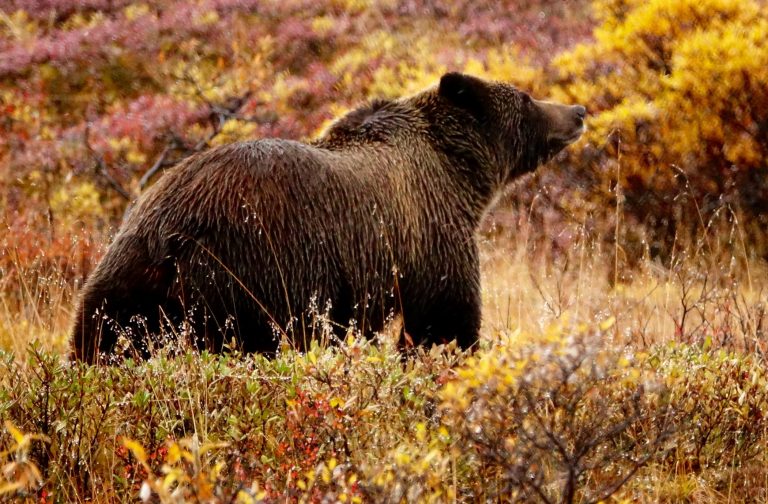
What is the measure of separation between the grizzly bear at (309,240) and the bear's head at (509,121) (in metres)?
0.03

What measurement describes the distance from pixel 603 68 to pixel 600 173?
1.58 meters

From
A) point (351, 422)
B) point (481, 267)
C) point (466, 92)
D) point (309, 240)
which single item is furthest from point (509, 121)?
point (351, 422)

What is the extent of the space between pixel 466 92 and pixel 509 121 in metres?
0.34

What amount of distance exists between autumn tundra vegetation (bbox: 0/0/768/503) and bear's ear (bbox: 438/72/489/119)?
0.46 m

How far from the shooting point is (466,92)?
4.95 m

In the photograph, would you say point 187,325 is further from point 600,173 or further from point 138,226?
point 600,173

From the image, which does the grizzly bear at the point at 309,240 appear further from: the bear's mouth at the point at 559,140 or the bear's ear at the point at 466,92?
the bear's mouth at the point at 559,140

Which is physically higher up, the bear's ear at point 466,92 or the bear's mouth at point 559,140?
the bear's ear at point 466,92

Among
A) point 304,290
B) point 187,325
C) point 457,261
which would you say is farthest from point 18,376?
point 457,261

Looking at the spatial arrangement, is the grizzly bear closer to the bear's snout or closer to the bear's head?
the bear's head

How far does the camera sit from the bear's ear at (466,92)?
4.89 metres

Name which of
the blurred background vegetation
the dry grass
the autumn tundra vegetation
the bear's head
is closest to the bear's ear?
the bear's head

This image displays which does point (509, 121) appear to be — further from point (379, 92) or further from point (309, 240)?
point (379, 92)

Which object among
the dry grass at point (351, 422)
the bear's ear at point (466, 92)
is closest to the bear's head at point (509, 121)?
the bear's ear at point (466, 92)
